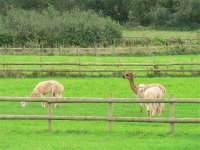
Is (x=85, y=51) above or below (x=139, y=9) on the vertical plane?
below

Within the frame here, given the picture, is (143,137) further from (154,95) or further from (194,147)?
(154,95)

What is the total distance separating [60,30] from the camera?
6034 centimetres

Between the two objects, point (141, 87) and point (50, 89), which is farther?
point (50, 89)

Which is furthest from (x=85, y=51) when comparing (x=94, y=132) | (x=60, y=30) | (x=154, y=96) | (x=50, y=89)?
(x=94, y=132)

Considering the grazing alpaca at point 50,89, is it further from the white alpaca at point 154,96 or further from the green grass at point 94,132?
the white alpaca at point 154,96

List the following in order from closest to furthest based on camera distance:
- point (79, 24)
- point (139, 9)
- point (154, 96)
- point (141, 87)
Result: point (154, 96) < point (141, 87) < point (79, 24) < point (139, 9)

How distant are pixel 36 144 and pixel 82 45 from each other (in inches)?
1795

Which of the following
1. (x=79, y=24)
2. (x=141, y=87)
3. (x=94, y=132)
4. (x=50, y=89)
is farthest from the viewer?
(x=79, y=24)

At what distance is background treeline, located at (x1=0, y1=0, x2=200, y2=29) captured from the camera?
80125 mm

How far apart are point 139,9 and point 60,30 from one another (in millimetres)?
27013

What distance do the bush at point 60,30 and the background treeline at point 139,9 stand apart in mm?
19415

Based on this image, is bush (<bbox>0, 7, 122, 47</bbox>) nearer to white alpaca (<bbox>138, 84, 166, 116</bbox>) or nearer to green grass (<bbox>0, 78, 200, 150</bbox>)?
green grass (<bbox>0, 78, 200, 150</bbox>)

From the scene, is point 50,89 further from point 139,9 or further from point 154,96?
point 139,9

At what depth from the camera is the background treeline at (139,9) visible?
8012 cm
